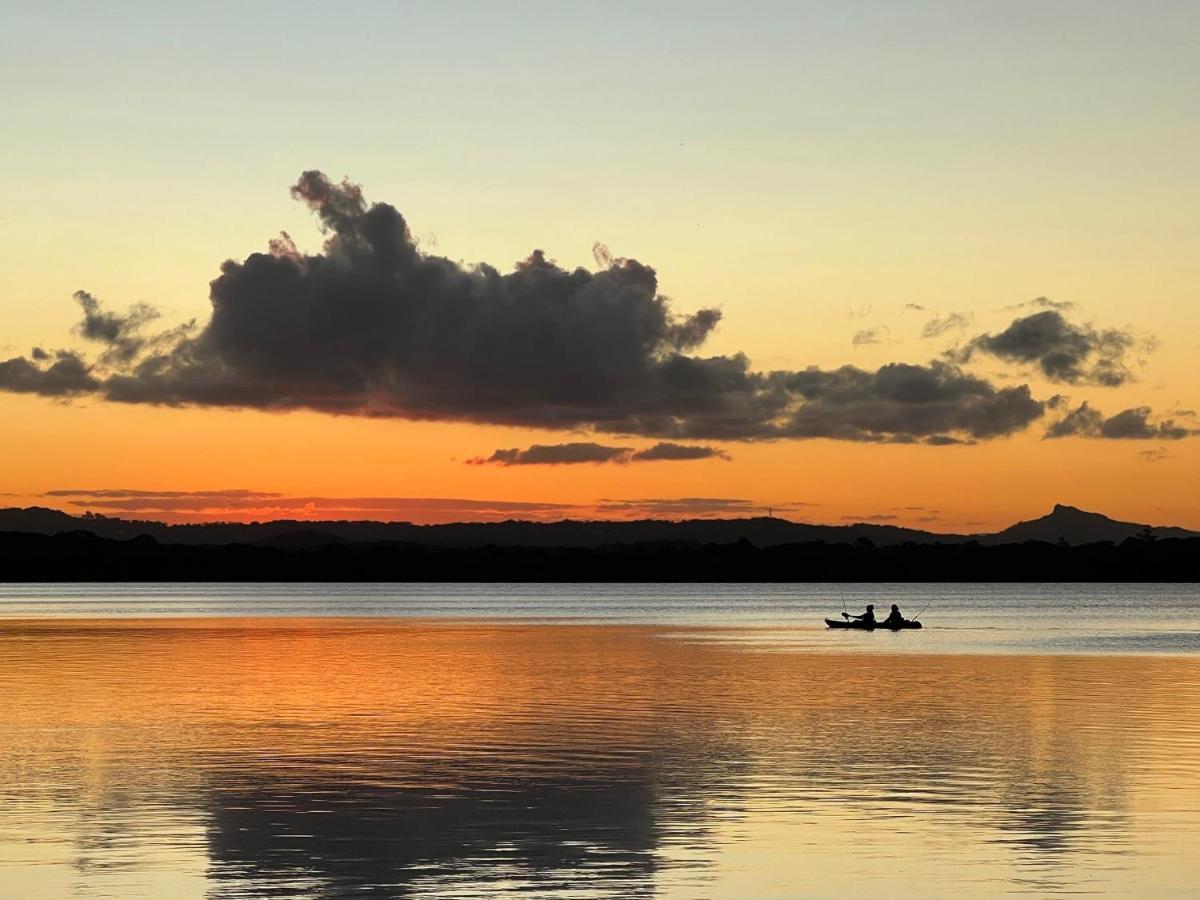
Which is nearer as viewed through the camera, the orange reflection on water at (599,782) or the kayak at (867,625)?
the orange reflection on water at (599,782)

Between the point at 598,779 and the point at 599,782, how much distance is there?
1.75 ft

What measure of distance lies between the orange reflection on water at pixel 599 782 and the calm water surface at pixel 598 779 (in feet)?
0.38

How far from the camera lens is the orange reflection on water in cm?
2634

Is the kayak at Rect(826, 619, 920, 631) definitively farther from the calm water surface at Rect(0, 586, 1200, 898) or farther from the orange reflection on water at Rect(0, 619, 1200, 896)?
the orange reflection on water at Rect(0, 619, 1200, 896)

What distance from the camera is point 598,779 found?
37.6 m

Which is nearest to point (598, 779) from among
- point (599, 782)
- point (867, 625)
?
point (599, 782)

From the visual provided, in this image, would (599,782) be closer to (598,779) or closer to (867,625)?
(598,779)

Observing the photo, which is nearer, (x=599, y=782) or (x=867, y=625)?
(x=599, y=782)

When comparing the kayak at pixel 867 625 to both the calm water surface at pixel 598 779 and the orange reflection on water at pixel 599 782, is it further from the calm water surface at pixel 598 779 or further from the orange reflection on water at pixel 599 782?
the orange reflection on water at pixel 599 782

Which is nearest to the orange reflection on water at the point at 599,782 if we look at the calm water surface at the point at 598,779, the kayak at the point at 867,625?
the calm water surface at the point at 598,779

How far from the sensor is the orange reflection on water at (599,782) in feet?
86.4

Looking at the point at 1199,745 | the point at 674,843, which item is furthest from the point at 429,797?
the point at 1199,745

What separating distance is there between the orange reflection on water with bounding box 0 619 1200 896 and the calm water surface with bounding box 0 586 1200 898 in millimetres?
115

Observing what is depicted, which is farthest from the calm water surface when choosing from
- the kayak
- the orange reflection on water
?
the kayak
